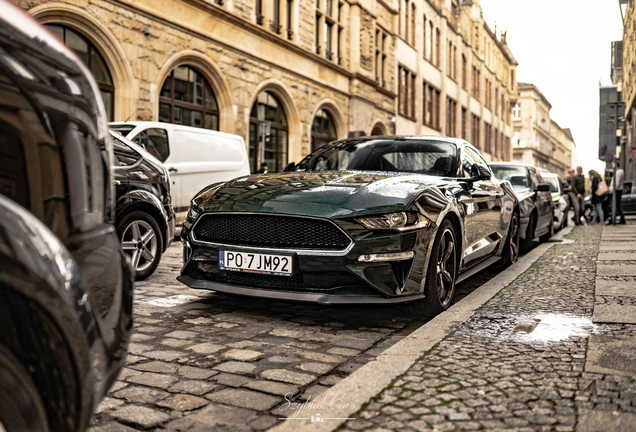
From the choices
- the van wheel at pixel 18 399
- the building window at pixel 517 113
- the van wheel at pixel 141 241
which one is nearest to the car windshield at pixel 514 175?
the van wheel at pixel 141 241

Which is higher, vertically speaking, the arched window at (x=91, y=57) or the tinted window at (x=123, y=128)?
the arched window at (x=91, y=57)

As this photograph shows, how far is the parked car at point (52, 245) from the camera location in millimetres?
1592

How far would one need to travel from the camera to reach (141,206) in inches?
239

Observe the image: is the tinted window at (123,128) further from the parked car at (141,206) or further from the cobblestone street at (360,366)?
the cobblestone street at (360,366)

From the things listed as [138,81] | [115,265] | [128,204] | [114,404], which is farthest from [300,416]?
[138,81]

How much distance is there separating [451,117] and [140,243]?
3849cm

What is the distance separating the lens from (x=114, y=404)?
2.79 m

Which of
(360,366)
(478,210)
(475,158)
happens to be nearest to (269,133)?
(475,158)

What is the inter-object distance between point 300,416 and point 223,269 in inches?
75.1

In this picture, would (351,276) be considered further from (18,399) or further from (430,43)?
(430,43)

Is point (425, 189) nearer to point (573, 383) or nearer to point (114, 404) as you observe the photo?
point (573, 383)

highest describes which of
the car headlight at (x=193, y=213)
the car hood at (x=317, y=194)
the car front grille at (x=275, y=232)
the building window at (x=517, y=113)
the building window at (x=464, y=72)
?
the building window at (x=517, y=113)

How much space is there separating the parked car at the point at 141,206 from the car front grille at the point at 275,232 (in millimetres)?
1685

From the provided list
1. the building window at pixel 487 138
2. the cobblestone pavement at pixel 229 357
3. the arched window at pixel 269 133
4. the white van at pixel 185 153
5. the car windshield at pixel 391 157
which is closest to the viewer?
the cobblestone pavement at pixel 229 357
